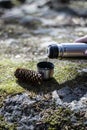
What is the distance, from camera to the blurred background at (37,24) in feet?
21.2

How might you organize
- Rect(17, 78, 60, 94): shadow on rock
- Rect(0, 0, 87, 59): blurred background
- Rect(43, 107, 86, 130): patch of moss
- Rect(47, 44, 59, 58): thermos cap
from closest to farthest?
Rect(43, 107, 86, 130): patch of moss → Rect(17, 78, 60, 94): shadow on rock → Rect(47, 44, 59, 58): thermos cap → Rect(0, 0, 87, 59): blurred background

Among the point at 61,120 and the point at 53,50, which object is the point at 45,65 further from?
the point at 61,120

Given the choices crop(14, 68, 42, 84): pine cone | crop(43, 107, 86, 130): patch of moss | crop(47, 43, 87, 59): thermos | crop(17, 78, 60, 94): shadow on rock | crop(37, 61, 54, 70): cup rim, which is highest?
crop(47, 43, 87, 59): thermos

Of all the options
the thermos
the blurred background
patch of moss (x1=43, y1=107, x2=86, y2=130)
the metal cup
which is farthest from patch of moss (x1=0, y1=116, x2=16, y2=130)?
the blurred background

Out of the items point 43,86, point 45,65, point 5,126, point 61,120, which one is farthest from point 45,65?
Answer: point 5,126

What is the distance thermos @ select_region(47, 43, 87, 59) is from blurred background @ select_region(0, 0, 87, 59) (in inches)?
41.0

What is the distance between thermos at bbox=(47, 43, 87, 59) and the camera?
479 centimetres

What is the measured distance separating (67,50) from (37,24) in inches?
130

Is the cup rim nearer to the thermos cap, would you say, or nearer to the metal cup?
the metal cup

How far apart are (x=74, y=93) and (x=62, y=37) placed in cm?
264

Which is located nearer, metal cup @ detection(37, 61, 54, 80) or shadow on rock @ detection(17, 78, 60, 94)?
shadow on rock @ detection(17, 78, 60, 94)

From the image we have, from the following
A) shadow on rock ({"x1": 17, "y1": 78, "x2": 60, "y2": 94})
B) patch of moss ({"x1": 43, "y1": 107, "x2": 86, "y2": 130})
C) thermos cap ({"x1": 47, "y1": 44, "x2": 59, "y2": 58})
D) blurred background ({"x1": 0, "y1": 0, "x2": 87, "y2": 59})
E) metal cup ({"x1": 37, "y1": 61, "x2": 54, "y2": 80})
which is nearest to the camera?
patch of moss ({"x1": 43, "y1": 107, "x2": 86, "y2": 130})

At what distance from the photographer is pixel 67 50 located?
4.93 meters

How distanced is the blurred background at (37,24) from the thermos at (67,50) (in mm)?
1042
